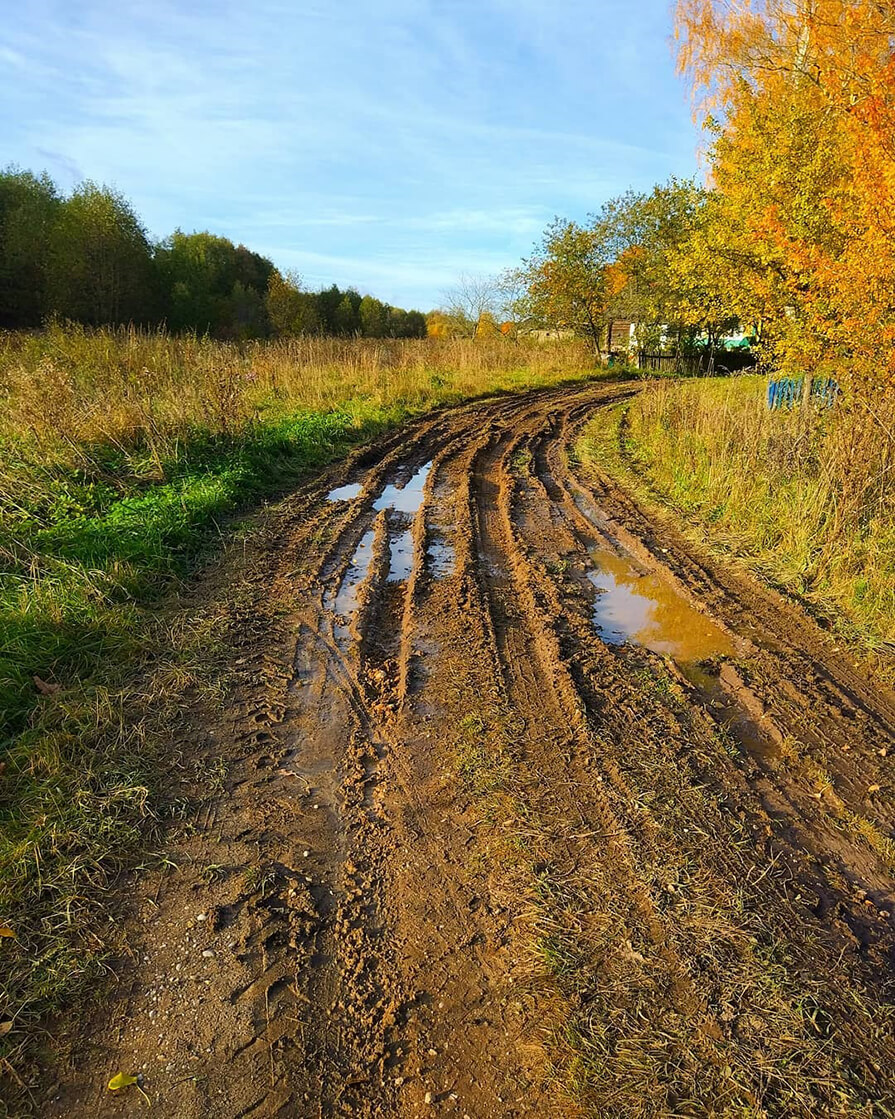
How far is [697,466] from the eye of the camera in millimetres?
8750

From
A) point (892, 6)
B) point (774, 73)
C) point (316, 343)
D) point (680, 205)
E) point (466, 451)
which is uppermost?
point (680, 205)

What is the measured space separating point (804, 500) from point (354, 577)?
4.55m

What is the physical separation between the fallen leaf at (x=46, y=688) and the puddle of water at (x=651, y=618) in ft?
12.3

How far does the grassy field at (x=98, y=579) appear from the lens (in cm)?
258

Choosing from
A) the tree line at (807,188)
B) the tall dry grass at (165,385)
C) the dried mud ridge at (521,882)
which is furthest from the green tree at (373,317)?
the dried mud ridge at (521,882)

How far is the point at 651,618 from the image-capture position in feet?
16.9

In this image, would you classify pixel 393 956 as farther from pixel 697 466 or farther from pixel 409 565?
pixel 697 466

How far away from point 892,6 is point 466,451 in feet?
27.0

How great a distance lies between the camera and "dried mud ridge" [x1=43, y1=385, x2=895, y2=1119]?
193cm

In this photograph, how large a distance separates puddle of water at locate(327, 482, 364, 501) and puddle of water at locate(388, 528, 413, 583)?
151 centimetres

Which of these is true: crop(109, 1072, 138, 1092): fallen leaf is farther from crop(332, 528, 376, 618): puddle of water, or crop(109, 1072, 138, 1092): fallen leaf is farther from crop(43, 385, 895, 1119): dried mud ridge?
crop(332, 528, 376, 618): puddle of water

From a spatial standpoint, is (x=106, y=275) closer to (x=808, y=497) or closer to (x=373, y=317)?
(x=373, y=317)

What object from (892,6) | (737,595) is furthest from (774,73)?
(737,595)

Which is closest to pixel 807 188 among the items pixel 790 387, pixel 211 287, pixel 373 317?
pixel 790 387
